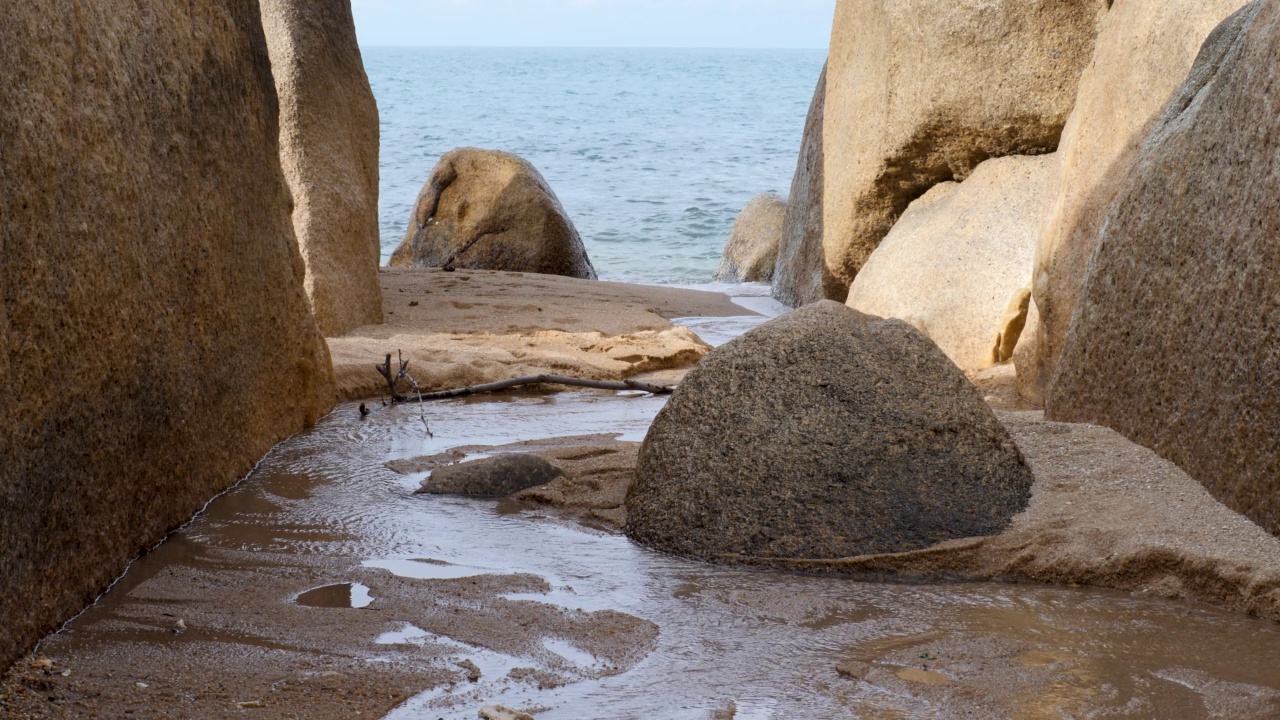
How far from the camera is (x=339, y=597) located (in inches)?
126

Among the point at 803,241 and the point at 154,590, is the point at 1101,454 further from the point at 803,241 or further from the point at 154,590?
the point at 803,241

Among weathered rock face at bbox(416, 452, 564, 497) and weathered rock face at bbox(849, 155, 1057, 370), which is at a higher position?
weathered rock face at bbox(849, 155, 1057, 370)

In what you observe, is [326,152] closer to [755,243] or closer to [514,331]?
[514,331]

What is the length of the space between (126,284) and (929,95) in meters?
5.58

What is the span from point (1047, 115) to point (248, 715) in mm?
6101

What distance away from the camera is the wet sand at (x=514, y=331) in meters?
6.46

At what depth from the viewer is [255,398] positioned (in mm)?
4641

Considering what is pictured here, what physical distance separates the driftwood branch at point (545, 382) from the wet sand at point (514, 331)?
0.22m

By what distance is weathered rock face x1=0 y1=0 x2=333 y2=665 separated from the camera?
2777 mm

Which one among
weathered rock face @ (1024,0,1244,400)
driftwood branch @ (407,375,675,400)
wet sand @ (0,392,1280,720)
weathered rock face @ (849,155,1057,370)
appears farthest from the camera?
weathered rock face @ (849,155,1057,370)

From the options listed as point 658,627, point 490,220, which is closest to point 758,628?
point 658,627

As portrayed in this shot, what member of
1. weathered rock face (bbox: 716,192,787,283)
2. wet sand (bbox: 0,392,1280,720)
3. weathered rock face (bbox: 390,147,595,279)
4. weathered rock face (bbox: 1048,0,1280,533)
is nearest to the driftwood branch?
wet sand (bbox: 0,392,1280,720)

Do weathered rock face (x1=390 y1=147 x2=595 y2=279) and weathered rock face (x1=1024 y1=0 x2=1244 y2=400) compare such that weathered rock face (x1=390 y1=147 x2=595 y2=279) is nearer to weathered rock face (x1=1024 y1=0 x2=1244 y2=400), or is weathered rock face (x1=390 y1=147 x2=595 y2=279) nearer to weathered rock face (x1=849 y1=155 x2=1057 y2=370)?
weathered rock face (x1=849 y1=155 x2=1057 y2=370)

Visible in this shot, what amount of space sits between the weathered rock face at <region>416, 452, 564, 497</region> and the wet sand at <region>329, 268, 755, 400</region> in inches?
75.2
